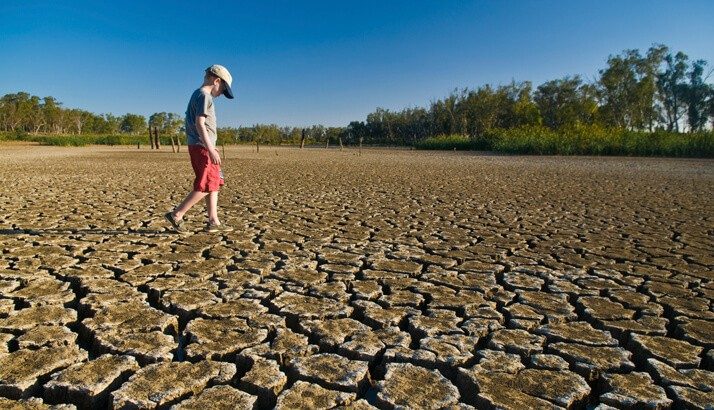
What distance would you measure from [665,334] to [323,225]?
3.53 meters

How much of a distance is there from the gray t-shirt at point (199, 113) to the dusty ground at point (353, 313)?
938 mm

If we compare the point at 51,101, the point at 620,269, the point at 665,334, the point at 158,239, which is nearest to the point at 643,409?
the point at 665,334

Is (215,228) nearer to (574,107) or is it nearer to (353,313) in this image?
(353,313)

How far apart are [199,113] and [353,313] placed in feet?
7.97

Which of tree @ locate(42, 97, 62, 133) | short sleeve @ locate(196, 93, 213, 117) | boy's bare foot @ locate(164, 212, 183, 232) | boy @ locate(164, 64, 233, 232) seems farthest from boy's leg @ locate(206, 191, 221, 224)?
tree @ locate(42, 97, 62, 133)

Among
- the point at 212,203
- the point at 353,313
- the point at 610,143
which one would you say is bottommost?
the point at 353,313

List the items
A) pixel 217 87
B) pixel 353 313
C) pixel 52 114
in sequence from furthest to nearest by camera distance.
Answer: pixel 52 114
pixel 217 87
pixel 353 313

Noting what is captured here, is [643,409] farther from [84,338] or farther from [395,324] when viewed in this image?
[84,338]

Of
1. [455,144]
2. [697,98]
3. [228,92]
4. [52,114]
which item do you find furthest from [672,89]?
[52,114]

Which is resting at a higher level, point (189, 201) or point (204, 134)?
point (204, 134)

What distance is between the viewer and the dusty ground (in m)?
1.81

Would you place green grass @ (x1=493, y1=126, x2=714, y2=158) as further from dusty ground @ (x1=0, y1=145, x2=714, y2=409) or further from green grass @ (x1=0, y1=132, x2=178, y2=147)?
green grass @ (x1=0, y1=132, x2=178, y2=147)

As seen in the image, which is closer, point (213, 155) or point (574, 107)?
point (213, 155)

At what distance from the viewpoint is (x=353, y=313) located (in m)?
2.62
